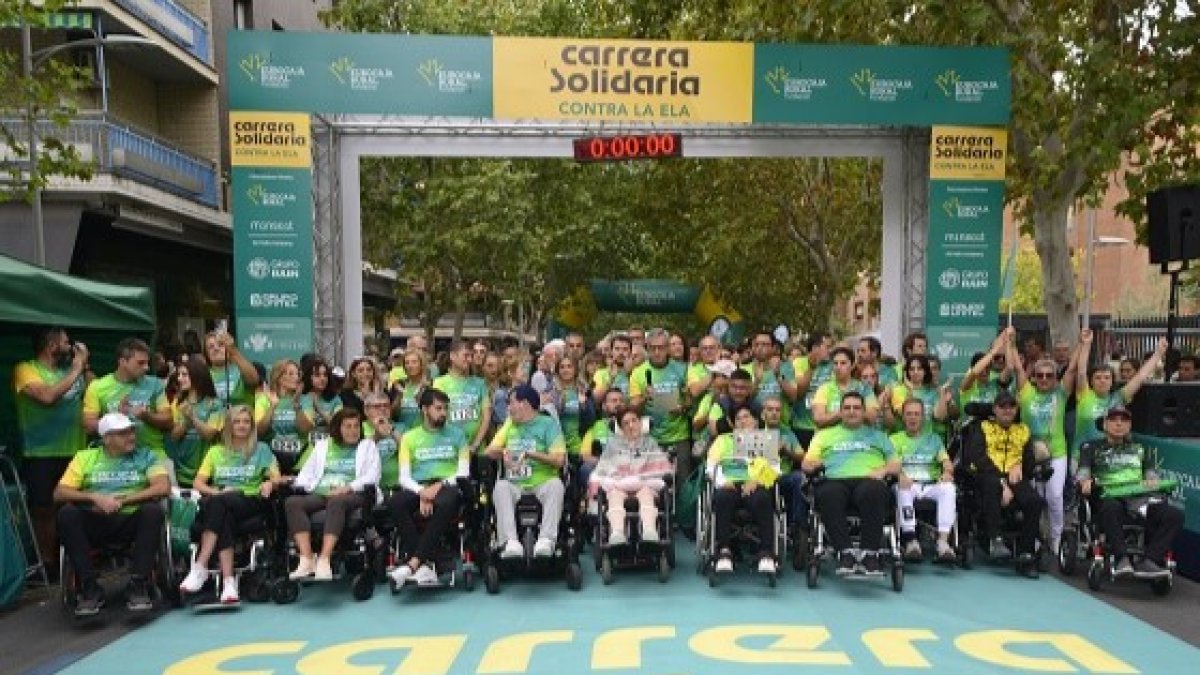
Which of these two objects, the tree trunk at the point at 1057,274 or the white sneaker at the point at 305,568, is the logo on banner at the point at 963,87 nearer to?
the tree trunk at the point at 1057,274

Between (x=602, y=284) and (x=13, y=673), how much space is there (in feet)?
57.2

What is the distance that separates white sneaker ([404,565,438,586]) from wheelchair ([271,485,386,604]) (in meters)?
0.40

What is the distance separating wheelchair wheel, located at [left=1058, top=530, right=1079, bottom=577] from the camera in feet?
21.8

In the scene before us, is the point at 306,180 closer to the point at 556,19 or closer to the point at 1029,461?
the point at 1029,461

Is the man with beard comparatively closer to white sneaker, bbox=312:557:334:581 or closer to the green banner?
white sneaker, bbox=312:557:334:581

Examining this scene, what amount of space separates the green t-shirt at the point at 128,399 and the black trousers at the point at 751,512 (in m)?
3.85

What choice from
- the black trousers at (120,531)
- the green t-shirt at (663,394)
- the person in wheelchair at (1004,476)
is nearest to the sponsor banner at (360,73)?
the green t-shirt at (663,394)

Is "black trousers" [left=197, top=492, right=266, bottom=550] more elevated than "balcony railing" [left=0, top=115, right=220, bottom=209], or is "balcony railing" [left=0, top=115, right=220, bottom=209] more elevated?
"balcony railing" [left=0, top=115, right=220, bottom=209]

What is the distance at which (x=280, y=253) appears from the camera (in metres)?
9.72

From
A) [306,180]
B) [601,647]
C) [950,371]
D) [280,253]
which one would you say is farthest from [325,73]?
[950,371]

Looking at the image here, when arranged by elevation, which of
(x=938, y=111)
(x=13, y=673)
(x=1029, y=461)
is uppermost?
(x=938, y=111)

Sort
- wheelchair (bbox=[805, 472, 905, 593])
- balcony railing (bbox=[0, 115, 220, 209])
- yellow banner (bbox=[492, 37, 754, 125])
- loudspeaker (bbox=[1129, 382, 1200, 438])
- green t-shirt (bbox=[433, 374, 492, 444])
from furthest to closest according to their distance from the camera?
balcony railing (bbox=[0, 115, 220, 209]), yellow banner (bbox=[492, 37, 754, 125]), green t-shirt (bbox=[433, 374, 492, 444]), loudspeaker (bbox=[1129, 382, 1200, 438]), wheelchair (bbox=[805, 472, 905, 593])

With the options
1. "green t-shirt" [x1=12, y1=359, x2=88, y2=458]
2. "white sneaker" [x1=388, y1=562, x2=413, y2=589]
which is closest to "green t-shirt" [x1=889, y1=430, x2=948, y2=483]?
"white sneaker" [x1=388, y1=562, x2=413, y2=589]

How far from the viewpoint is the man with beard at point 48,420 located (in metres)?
6.42
